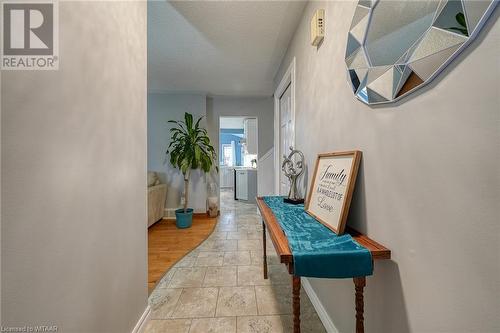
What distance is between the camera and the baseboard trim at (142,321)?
1391mm

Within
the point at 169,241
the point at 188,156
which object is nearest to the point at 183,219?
the point at 169,241

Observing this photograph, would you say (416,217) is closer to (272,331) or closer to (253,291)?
→ (272,331)

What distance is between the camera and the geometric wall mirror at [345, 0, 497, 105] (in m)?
0.58

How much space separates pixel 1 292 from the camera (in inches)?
25.0

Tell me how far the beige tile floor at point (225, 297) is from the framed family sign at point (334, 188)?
2.82ft

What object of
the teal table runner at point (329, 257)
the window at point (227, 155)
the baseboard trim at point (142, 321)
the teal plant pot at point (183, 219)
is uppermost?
the window at point (227, 155)

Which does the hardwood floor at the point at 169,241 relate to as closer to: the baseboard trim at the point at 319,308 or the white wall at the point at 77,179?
the white wall at the point at 77,179

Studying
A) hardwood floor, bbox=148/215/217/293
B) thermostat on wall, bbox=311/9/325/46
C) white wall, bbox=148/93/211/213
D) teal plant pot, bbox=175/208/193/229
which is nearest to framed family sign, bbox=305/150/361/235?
thermostat on wall, bbox=311/9/325/46

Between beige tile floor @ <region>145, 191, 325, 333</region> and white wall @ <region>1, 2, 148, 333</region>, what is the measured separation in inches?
15.7

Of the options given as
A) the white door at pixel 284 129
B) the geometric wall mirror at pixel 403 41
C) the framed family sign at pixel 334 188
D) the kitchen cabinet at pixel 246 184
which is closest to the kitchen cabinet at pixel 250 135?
the kitchen cabinet at pixel 246 184

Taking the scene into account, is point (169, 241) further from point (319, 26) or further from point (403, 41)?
point (403, 41)

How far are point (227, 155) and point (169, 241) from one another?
682 cm

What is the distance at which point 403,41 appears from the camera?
78 centimetres

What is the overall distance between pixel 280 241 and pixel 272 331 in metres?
0.90
